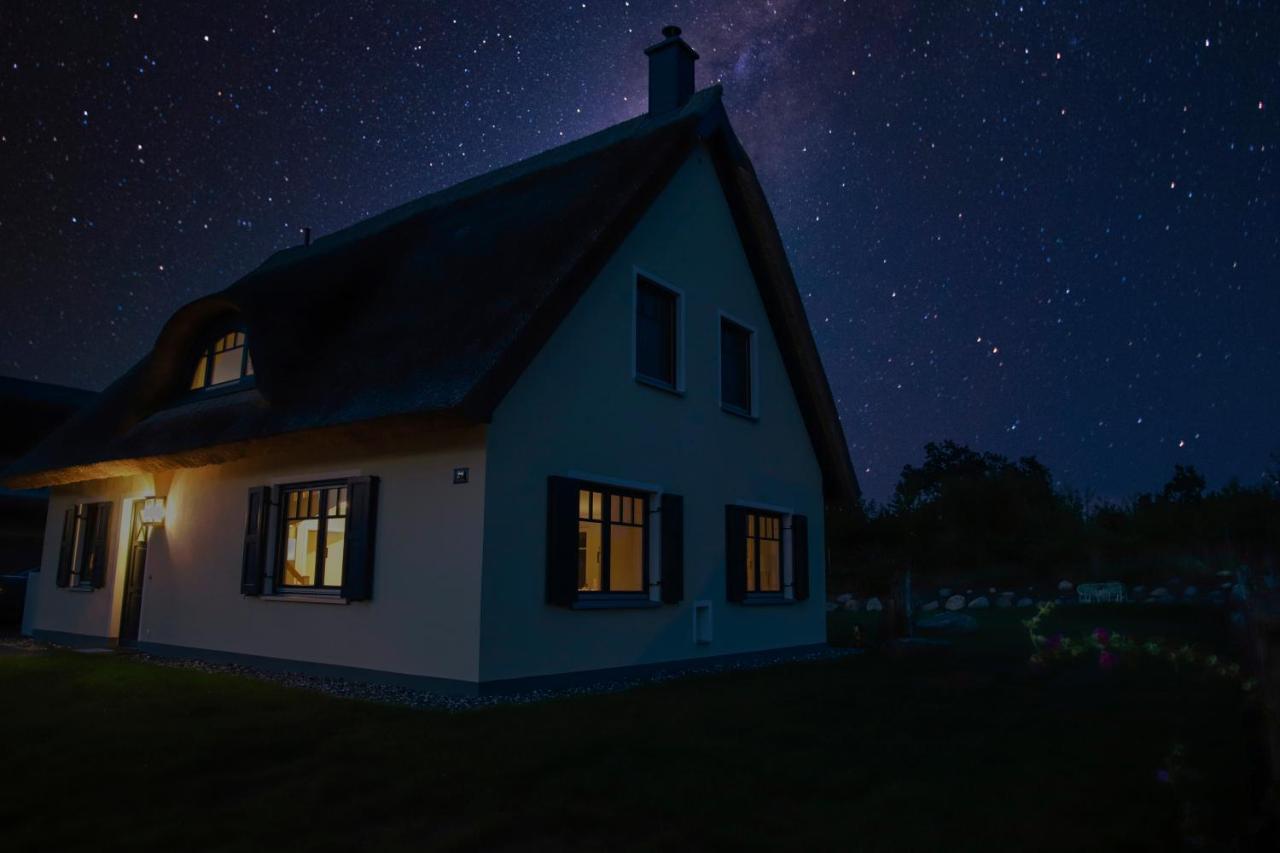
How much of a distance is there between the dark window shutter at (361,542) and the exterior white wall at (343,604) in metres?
0.07

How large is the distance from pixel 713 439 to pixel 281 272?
19.5 feet

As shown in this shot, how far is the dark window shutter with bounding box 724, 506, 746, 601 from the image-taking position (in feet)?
35.1

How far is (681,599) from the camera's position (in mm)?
9617

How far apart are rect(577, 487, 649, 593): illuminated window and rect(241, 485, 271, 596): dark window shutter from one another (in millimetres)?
3512

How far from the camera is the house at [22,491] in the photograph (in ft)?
49.3

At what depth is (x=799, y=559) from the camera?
12.3 m

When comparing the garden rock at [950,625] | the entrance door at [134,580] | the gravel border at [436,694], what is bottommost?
the gravel border at [436,694]

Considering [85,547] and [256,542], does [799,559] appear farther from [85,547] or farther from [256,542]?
[85,547]

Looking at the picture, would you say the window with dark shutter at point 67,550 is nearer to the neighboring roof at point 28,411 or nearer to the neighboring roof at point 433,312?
the neighboring roof at point 433,312

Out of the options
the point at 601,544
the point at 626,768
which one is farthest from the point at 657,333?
the point at 626,768

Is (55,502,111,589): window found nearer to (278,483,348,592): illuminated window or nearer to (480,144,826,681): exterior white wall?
(278,483,348,592): illuminated window

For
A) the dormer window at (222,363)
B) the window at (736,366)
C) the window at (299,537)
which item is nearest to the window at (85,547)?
the dormer window at (222,363)

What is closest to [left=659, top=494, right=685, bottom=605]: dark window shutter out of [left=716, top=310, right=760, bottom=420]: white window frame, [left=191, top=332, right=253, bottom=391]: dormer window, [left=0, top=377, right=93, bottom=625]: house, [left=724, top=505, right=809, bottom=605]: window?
[left=724, top=505, right=809, bottom=605]: window

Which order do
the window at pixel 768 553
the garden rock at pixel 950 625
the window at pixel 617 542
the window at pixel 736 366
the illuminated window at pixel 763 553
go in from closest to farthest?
the window at pixel 617 542 → the window at pixel 768 553 → the window at pixel 736 366 → the illuminated window at pixel 763 553 → the garden rock at pixel 950 625
